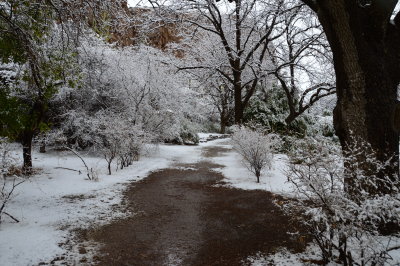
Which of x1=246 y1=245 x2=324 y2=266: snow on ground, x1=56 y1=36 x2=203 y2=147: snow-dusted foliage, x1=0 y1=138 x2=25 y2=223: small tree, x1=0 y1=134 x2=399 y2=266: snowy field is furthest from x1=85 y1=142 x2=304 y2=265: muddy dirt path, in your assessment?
x1=56 y1=36 x2=203 y2=147: snow-dusted foliage

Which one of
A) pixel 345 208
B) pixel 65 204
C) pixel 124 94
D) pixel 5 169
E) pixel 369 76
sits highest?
pixel 124 94

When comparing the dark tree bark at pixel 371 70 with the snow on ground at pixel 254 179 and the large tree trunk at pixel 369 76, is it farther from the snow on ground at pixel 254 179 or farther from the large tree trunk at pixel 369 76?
the snow on ground at pixel 254 179

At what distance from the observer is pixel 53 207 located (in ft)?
17.7

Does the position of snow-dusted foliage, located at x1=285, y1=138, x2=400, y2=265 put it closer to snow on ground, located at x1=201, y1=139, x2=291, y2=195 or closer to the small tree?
snow on ground, located at x1=201, y1=139, x2=291, y2=195

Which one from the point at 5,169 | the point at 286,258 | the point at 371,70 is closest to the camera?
the point at 286,258

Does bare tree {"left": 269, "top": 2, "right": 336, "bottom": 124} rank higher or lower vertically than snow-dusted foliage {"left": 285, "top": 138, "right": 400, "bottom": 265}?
higher

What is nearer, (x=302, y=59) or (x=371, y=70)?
(x=371, y=70)

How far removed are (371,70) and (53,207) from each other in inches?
241

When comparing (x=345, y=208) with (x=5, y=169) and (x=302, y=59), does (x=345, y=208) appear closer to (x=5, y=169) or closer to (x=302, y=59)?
(x=5, y=169)

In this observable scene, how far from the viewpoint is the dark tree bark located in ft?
12.2

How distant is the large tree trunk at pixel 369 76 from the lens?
146 inches

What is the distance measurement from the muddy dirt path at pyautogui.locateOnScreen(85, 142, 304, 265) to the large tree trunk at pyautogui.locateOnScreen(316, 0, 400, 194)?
1843 millimetres

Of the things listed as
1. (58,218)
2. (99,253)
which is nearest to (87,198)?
(58,218)

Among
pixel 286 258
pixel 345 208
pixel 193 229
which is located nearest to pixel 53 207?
pixel 193 229
